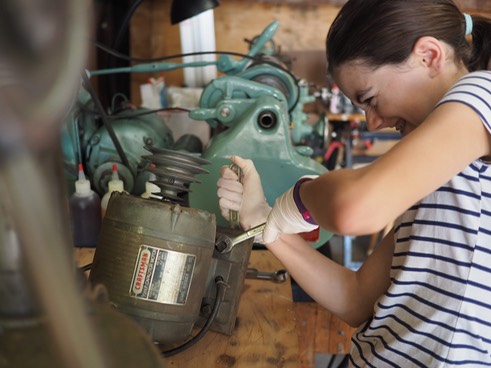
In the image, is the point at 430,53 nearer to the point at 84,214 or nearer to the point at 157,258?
the point at 157,258

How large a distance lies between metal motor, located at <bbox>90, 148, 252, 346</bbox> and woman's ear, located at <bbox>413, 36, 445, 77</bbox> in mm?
437

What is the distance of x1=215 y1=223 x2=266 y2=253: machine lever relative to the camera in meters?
0.95

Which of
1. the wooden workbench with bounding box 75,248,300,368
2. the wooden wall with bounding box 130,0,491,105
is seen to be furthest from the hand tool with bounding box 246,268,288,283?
the wooden wall with bounding box 130,0,491,105

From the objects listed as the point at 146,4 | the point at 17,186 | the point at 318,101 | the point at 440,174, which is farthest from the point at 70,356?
the point at 146,4

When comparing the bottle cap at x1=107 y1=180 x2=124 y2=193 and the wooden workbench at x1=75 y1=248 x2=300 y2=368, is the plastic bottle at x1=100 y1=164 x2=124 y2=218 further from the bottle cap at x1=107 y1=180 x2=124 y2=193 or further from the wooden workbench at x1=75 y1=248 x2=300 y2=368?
the wooden workbench at x1=75 y1=248 x2=300 y2=368

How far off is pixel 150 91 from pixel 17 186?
1826 millimetres

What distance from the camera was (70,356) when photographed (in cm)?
27

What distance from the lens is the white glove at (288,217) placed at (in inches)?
33.7

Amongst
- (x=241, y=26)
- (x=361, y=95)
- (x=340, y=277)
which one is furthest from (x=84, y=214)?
(x=241, y=26)

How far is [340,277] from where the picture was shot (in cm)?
108

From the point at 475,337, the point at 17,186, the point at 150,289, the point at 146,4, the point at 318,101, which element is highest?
the point at 17,186

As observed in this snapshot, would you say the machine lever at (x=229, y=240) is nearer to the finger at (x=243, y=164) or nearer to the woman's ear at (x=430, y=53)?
the finger at (x=243, y=164)

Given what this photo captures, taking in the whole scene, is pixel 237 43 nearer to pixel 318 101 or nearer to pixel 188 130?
pixel 318 101

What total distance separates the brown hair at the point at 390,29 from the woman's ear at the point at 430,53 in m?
0.01
